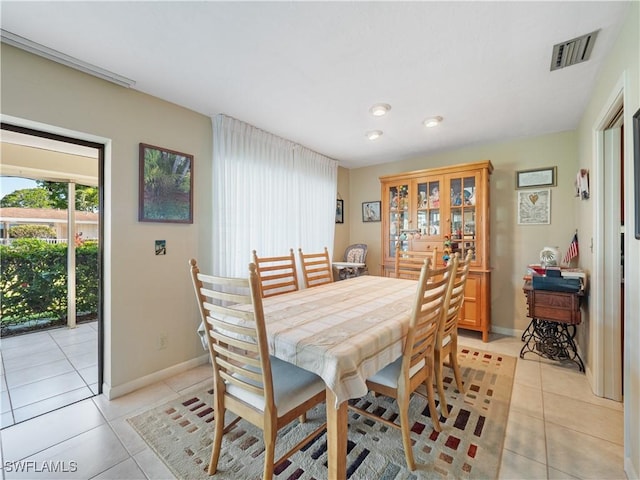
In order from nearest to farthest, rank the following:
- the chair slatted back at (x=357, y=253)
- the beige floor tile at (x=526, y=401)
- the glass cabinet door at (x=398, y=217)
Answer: the beige floor tile at (x=526, y=401), the glass cabinet door at (x=398, y=217), the chair slatted back at (x=357, y=253)

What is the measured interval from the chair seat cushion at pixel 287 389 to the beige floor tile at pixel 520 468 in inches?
40.7

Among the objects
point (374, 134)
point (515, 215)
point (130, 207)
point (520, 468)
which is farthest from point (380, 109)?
point (520, 468)

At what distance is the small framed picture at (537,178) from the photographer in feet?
10.3

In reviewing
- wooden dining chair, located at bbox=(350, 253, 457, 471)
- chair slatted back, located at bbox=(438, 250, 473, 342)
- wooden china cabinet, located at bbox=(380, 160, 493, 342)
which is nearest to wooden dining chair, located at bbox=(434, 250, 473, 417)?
chair slatted back, located at bbox=(438, 250, 473, 342)

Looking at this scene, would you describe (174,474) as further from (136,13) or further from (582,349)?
(582,349)

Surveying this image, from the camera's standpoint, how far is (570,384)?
2254 mm

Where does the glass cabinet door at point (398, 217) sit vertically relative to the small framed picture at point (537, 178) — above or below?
below

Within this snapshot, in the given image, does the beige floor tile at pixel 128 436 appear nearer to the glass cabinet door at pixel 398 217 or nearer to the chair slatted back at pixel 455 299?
the chair slatted back at pixel 455 299

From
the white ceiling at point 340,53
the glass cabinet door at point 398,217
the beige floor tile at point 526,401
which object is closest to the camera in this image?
the white ceiling at point 340,53

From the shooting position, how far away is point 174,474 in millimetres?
1414

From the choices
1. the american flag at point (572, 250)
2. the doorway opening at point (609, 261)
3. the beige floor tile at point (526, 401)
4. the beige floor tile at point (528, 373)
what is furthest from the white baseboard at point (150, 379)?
the american flag at point (572, 250)

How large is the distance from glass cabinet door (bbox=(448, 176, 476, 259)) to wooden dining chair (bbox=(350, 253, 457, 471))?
6.46 feet

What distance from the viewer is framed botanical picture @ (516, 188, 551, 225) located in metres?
3.20

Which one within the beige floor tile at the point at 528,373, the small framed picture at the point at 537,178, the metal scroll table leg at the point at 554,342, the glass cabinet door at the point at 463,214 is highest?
the small framed picture at the point at 537,178
